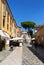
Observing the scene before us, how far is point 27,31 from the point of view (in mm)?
114062

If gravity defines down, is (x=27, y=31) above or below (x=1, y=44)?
above

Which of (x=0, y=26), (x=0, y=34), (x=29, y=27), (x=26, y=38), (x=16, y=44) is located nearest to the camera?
(x=0, y=34)

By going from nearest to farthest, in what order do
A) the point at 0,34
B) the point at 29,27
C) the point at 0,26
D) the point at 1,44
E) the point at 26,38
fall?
the point at 0,34, the point at 0,26, the point at 1,44, the point at 26,38, the point at 29,27

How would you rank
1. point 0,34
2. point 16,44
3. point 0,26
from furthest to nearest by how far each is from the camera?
point 16,44, point 0,26, point 0,34

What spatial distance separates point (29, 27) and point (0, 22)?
278 ft

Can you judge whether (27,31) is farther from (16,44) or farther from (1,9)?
(1,9)

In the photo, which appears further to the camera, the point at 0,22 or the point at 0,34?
the point at 0,22

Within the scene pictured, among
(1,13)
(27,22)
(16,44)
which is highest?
(27,22)

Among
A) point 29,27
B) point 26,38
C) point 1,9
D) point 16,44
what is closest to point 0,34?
point 1,9

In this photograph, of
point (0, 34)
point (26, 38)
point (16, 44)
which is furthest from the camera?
point (26, 38)

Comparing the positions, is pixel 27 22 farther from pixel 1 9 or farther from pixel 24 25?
pixel 1 9

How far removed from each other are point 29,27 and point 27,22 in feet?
10.7

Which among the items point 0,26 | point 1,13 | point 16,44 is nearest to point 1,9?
point 1,13

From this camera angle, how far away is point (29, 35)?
367 feet
